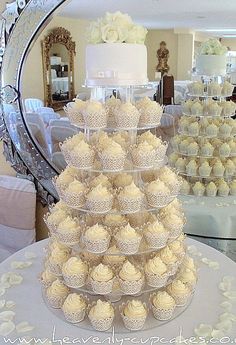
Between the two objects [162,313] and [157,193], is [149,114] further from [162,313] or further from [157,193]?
[162,313]

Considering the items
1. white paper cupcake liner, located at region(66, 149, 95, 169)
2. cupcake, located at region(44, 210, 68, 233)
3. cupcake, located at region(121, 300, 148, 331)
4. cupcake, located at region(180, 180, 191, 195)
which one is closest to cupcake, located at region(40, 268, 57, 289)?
cupcake, located at region(44, 210, 68, 233)

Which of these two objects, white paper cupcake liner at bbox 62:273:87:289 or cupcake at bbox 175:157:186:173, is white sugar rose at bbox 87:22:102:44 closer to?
white paper cupcake liner at bbox 62:273:87:289

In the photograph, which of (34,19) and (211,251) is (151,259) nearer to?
(211,251)

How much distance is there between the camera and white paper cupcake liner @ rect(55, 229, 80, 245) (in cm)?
97

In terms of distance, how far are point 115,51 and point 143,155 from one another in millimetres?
273

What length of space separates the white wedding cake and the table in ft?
2.10

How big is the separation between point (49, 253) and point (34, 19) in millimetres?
1053

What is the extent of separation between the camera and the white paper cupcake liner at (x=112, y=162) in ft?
3.00

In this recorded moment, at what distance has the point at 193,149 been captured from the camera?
1725mm

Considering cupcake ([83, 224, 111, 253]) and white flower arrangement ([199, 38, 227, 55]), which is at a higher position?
white flower arrangement ([199, 38, 227, 55])

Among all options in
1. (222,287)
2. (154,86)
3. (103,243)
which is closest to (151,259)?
(103,243)

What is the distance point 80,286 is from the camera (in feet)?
3.17

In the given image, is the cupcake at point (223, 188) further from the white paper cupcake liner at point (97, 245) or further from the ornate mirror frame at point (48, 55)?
the white paper cupcake liner at point (97, 245)

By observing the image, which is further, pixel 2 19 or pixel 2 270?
pixel 2 19
